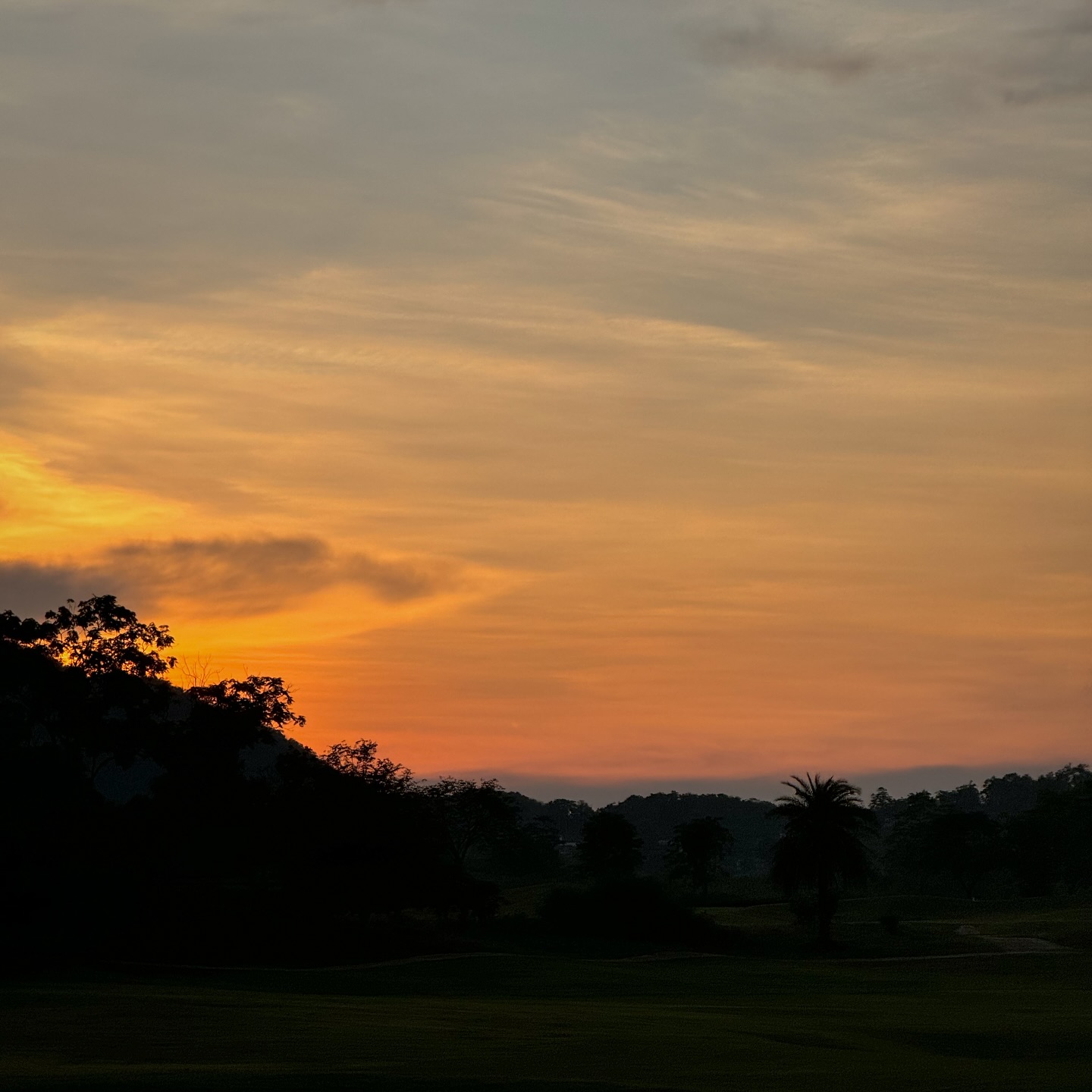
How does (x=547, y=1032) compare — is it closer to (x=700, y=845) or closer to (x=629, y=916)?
(x=629, y=916)

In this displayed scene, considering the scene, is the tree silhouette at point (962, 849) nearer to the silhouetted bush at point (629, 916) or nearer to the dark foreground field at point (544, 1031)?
the silhouetted bush at point (629, 916)

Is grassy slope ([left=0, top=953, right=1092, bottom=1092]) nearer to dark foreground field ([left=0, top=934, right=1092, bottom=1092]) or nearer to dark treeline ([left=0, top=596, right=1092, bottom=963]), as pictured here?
dark foreground field ([left=0, top=934, right=1092, bottom=1092])

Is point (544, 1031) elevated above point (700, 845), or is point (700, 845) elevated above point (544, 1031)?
point (700, 845)

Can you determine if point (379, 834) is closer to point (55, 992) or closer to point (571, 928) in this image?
point (571, 928)

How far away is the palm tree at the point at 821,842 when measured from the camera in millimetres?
102000

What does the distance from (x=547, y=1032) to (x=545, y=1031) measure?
481mm

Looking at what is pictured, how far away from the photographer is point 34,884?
82.2 metres

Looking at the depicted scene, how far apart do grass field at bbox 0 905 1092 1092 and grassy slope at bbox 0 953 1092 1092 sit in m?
0.12

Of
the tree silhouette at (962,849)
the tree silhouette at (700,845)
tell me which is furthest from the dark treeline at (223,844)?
the tree silhouette at (962,849)

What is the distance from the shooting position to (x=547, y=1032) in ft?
140

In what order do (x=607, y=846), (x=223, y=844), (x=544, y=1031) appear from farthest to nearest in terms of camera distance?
(x=607, y=846), (x=223, y=844), (x=544, y=1031)

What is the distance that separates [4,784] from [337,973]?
24.3 metres

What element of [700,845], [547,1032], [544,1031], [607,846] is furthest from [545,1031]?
[607,846]

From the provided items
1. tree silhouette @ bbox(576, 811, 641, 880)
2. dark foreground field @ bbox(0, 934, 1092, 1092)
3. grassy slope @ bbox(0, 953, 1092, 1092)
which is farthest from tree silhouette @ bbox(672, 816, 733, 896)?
grassy slope @ bbox(0, 953, 1092, 1092)
